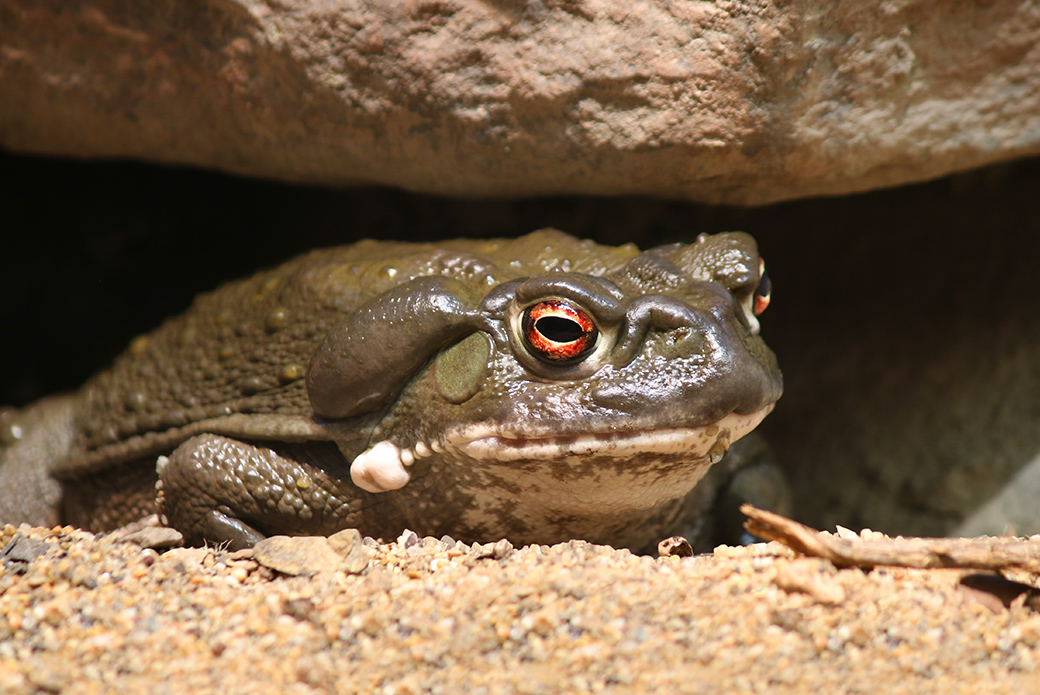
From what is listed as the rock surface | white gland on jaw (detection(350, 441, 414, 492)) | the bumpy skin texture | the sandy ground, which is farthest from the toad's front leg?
the rock surface

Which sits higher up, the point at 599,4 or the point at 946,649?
the point at 599,4

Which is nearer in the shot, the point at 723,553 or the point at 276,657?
the point at 276,657

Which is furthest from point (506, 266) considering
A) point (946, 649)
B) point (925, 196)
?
point (925, 196)

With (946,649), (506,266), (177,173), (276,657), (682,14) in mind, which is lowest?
(276,657)

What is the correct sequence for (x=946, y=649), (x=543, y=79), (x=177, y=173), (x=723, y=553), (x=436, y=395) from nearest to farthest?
(x=946, y=649)
(x=723, y=553)
(x=436, y=395)
(x=543, y=79)
(x=177, y=173)

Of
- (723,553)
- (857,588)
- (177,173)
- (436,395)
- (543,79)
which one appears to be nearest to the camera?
(857,588)

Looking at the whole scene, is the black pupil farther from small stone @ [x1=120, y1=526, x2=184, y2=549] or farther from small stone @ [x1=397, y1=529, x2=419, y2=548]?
small stone @ [x1=120, y1=526, x2=184, y2=549]

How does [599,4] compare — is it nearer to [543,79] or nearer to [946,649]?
[543,79]

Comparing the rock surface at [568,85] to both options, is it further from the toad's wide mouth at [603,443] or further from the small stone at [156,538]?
the small stone at [156,538]
